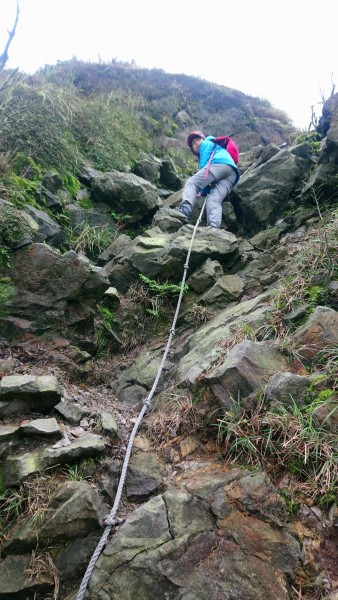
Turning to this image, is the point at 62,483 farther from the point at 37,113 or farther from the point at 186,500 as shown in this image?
the point at 37,113

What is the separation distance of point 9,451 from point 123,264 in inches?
147

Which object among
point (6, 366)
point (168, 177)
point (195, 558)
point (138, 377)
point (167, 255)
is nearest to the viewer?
point (195, 558)

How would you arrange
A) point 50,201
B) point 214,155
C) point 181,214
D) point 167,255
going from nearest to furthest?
1. point 167,255
2. point 50,201
3. point 181,214
4. point 214,155

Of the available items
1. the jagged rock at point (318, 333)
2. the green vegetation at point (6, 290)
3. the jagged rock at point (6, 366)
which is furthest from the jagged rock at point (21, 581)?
the green vegetation at point (6, 290)

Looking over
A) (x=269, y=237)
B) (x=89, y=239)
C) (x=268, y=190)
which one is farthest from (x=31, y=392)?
(x=268, y=190)

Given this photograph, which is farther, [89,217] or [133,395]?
[89,217]

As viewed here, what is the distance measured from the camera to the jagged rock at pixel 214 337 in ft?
12.9

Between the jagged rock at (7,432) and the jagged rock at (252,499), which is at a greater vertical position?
the jagged rock at (7,432)

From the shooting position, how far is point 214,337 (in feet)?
15.0

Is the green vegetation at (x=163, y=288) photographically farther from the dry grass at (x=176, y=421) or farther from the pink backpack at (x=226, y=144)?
the pink backpack at (x=226, y=144)

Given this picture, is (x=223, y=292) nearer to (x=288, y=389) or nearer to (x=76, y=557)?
(x=288, y=389)

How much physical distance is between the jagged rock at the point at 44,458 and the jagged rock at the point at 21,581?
515 mm

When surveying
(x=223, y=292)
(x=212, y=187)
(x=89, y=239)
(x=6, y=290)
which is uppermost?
(x=212, y=187)

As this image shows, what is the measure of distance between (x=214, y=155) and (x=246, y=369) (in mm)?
6201
